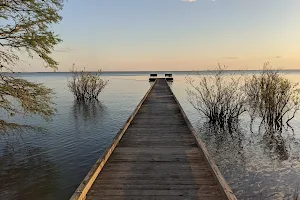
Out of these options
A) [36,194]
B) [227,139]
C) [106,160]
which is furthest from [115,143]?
[227,139]

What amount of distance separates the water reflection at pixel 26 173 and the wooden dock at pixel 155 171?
2443mm

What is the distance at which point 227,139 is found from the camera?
11.8m

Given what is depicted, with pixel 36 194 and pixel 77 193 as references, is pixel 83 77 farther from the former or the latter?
pixel 77 193

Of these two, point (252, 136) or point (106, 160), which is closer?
point (106, 160)

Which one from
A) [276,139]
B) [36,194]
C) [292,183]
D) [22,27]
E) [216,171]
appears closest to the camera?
[216,171]

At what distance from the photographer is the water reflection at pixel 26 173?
6.80m

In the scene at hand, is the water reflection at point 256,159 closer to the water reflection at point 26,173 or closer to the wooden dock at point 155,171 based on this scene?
the wooden dock at point 155,171

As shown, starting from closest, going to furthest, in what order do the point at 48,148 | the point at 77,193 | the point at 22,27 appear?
the point at 77,193 → the point at 22,27 → the point at 48,148

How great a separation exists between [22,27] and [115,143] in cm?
476

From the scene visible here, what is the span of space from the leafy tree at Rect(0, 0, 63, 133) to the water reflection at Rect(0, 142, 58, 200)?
1.34 m

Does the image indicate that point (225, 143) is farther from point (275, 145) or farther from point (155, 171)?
point (155, 171)

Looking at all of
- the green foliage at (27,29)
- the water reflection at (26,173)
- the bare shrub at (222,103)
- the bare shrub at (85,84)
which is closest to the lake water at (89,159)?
the water reflection at (26,173)

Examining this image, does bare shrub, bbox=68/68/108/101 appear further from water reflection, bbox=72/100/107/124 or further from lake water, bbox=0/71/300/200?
lake water, bbox=0/71/300/200

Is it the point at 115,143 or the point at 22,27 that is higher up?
the point at 22,27
